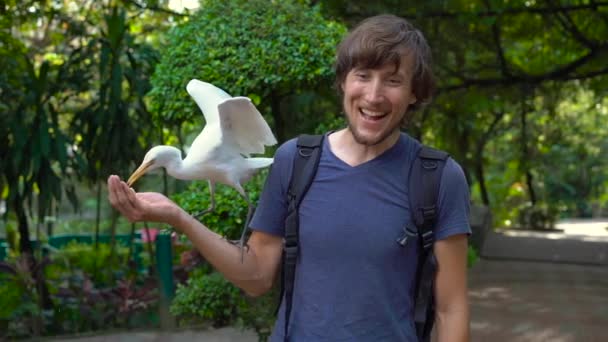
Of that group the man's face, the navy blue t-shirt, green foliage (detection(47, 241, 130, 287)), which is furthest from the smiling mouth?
green foliage (detection(47, 241, 130, 287))

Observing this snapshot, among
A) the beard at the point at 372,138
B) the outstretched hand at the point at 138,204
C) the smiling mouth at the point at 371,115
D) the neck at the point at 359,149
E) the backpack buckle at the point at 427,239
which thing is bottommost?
the backpack buckle at the point at 427,239

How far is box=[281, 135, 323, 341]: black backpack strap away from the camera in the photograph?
206 centimetres

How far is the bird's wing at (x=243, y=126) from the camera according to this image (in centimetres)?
219

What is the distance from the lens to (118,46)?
769 cm

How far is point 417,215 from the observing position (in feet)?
6.53

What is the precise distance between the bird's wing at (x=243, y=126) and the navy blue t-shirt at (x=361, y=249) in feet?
0.88

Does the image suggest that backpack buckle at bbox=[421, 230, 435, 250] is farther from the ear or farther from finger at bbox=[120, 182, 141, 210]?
finger at bbox=[120, 182, 141, 210]

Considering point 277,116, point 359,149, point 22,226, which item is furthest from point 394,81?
point 22,226

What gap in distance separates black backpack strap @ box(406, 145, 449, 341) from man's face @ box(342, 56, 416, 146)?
11 cm

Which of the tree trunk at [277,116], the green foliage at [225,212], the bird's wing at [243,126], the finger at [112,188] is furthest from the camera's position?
the tree trunk at [277,116]

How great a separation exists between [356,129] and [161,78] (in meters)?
2.26

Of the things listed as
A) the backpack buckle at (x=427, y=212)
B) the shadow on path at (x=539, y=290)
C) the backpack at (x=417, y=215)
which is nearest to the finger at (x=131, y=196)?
the backpack at (x=417, y=215)

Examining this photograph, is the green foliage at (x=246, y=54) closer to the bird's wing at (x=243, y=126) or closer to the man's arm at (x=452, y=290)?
the bird's wing at (x=243, y=126)

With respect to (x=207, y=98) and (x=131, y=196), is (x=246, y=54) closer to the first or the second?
(x=207, y=98)
